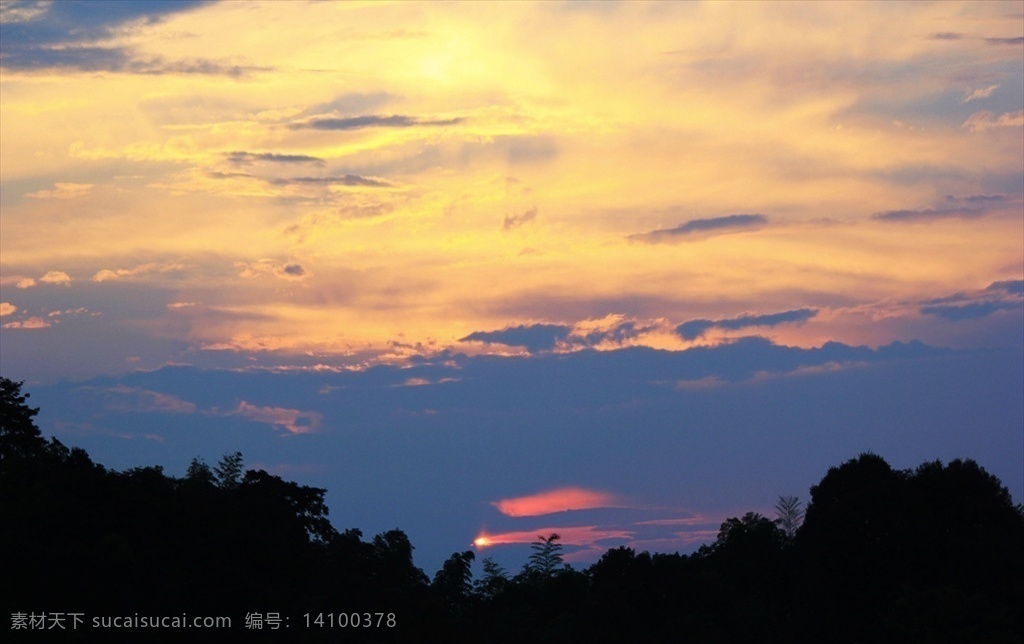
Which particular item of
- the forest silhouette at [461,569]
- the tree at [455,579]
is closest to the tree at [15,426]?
the forest silhouette at [461,569]

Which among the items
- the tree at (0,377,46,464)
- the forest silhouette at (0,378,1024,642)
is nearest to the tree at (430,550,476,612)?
the forest silhouette at (0,378,1024,642)

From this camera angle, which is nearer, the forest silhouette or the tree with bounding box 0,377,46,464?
the forest silhouette

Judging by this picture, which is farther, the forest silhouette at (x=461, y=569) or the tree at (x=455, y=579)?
the tree at (x=455, y=579)

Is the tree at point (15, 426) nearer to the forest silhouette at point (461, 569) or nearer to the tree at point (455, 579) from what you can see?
the forest silhouette at point (461, 569)

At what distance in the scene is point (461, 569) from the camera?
86.5m

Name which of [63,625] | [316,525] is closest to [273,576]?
[63,625]

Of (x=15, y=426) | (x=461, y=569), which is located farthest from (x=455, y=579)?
(x=15, y=426)

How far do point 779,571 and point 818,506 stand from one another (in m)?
19.7

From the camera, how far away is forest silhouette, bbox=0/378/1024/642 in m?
44.4

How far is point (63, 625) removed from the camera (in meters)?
39.9

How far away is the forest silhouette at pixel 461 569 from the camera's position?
44.4m

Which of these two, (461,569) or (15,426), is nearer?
(15,426)

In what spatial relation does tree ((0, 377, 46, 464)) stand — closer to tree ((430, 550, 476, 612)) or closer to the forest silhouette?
the forest silhouette

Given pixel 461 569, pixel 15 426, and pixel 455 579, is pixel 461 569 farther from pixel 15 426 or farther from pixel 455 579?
pixel 15 426
